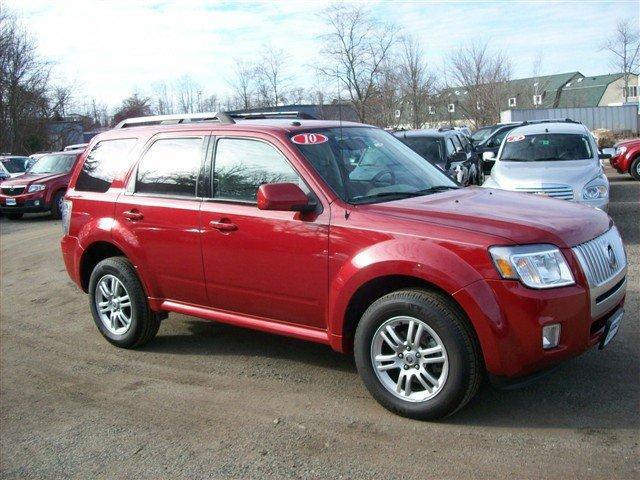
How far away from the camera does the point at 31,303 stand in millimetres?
7793

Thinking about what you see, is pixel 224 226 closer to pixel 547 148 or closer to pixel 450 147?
pixel 547 148

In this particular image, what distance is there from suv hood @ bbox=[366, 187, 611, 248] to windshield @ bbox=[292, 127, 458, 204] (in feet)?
0.69

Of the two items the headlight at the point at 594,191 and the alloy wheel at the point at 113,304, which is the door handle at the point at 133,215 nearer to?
the alloy wheel at the point at 113,304

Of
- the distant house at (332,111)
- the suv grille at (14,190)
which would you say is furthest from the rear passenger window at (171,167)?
the suv grille at (14,190)

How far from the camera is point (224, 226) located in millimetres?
4781

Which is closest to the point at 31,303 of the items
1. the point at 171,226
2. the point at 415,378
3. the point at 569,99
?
the point at 171,226

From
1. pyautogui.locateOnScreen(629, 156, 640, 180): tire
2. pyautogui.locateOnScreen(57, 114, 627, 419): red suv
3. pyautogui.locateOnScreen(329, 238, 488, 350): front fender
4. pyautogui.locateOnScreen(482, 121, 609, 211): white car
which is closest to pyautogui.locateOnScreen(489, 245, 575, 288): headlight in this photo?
pyautogui.locateOnScreen(57, 114, 627, 419): red suv

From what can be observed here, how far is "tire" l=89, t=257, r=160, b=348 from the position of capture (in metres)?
5.56

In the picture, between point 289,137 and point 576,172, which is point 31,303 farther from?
point 576,172

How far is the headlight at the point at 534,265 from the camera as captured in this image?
11.9ft

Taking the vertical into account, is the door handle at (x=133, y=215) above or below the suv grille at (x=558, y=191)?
above

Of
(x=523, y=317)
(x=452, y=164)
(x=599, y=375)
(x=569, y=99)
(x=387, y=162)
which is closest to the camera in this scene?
(x=523, y=317)

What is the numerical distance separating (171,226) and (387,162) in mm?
1758

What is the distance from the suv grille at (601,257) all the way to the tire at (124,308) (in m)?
3.52
